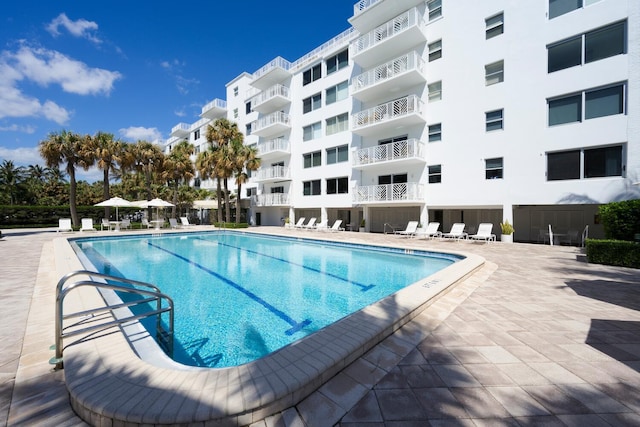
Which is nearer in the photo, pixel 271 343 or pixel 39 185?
pixel 271 343

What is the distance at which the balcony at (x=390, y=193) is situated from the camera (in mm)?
16344

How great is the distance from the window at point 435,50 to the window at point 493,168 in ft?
24.2

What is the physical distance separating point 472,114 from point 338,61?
11.7 m

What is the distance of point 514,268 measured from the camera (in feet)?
25.2

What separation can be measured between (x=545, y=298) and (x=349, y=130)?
17.3 m

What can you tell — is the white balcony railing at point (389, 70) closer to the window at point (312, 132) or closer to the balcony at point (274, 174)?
the window at point (312, 132)

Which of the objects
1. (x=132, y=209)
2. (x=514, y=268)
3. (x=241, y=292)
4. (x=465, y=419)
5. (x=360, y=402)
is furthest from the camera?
(x=132, y=209)

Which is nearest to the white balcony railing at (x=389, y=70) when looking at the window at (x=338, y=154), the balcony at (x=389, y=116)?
the balcony at (x=389, y=116)

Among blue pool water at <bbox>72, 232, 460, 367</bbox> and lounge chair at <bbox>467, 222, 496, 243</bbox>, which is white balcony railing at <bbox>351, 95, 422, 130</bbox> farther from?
blue pool water at <bbox>72, 232, 460, 367</bbox>

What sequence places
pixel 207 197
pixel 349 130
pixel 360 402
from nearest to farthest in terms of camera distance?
pixel 360 402 < pixel 349 130 < pixel 207 197

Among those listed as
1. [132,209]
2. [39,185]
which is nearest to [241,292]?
[132,209]

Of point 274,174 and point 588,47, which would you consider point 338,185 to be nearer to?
point 274,174

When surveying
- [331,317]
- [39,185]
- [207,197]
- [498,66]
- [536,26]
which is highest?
[536,26]

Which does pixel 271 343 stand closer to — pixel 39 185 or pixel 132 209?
pixel 132 209
